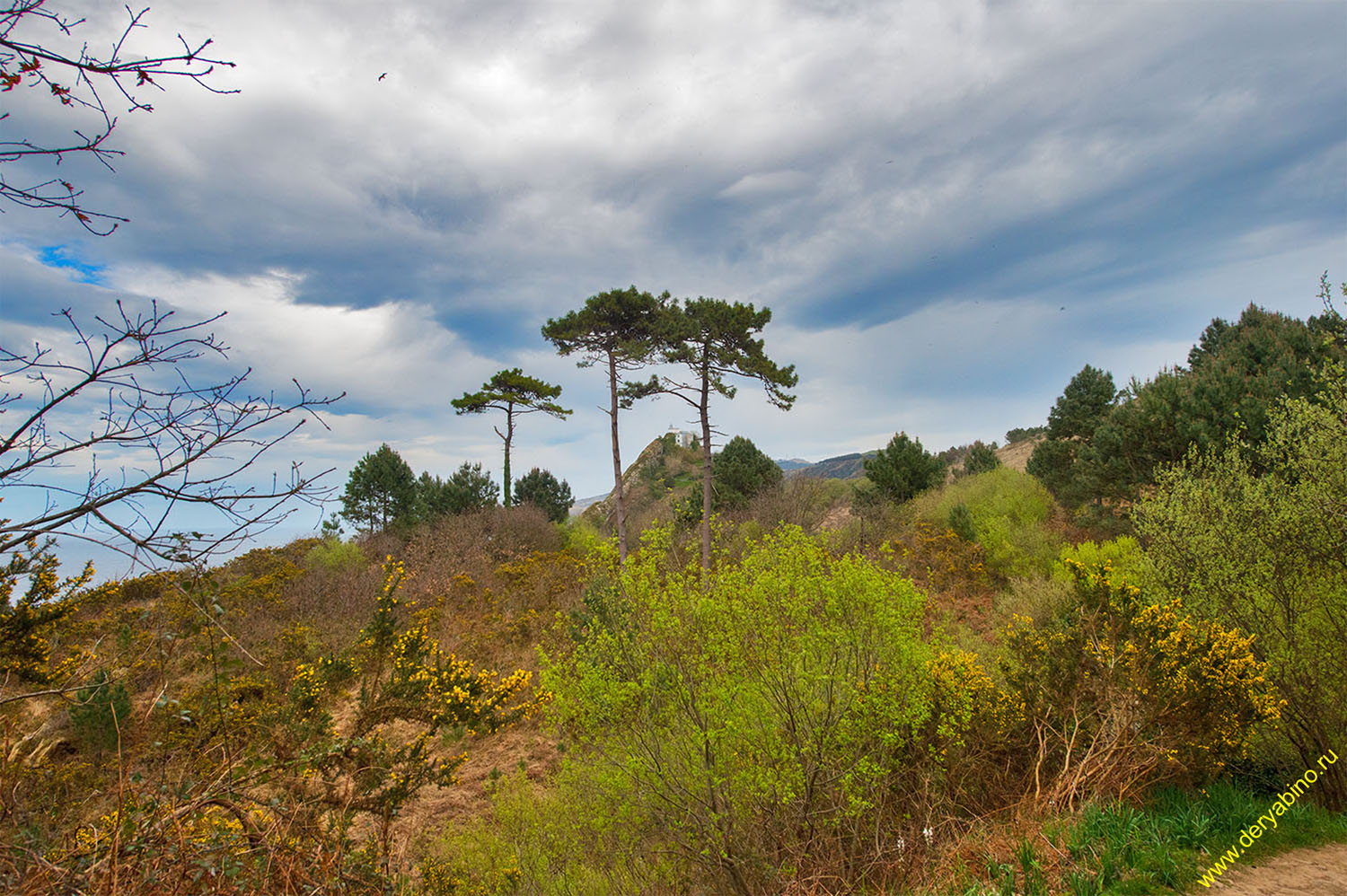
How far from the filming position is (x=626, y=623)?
677 centimetres

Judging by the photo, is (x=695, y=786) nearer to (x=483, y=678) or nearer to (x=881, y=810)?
(x=881, y=810)

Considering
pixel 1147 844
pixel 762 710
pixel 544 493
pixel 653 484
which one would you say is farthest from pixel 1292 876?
pixel 653 484

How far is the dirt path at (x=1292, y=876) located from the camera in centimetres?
457

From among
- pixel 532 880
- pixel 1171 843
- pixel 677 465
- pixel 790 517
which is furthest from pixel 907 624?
pixel 677 465

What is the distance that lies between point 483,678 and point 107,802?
3.77 m

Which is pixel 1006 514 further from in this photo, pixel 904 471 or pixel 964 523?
pixel 904 471

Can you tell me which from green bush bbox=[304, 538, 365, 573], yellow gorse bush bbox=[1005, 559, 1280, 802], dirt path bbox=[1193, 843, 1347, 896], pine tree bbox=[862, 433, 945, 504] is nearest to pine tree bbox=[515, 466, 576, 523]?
green bush bbox=[304, 538, 365, 573]

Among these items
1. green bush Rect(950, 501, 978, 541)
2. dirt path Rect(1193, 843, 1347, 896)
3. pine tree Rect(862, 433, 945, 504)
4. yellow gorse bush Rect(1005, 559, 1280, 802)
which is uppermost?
pine tree Rect(862, 433, 945, 504)

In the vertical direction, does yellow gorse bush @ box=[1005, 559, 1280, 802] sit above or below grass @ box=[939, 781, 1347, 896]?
above

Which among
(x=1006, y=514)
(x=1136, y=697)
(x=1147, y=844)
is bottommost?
(x=1147, y=844)

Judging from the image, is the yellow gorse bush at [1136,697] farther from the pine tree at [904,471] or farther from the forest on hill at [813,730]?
the pine tree at [904,471]

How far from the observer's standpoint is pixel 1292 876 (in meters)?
4.82

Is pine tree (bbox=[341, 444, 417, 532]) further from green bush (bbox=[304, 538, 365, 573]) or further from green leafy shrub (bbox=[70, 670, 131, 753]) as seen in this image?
green leafy shrub (bbox=[70, 670, 131, 753])

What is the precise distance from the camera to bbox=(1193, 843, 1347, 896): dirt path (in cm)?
457
